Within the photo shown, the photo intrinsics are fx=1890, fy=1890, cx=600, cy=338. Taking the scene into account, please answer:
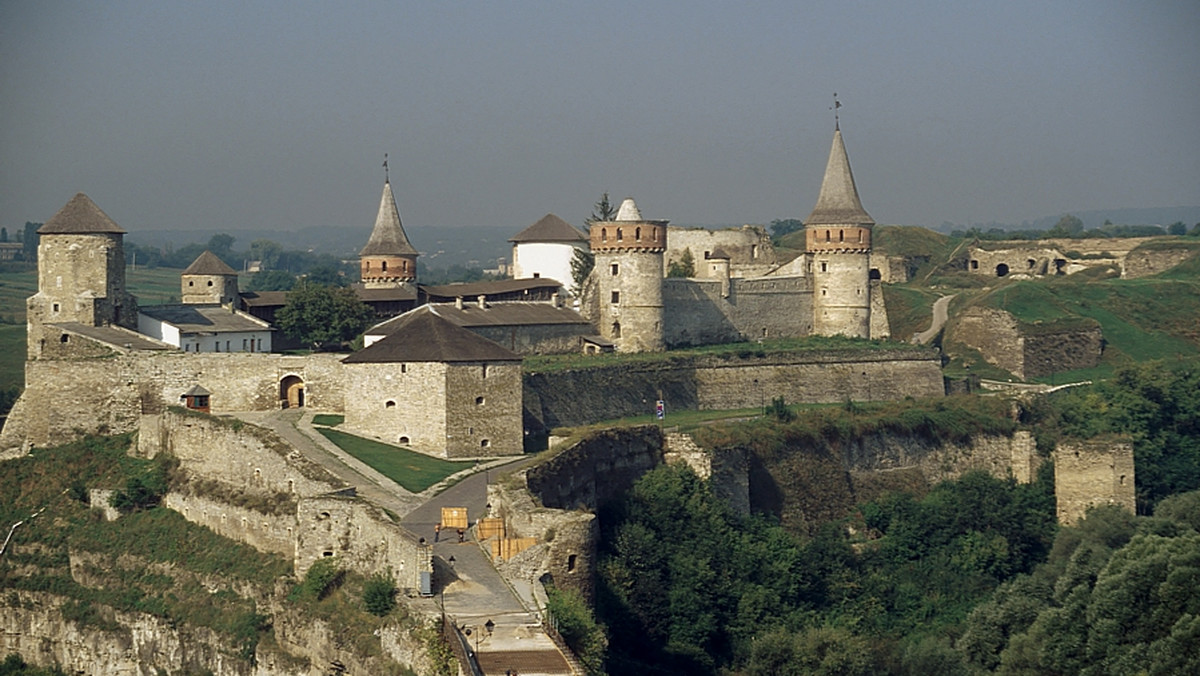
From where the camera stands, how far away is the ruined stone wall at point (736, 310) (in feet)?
206

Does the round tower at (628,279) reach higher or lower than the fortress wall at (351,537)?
higher

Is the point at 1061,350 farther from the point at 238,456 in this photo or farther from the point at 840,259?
the point at 238,456

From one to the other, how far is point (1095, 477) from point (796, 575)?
43.8 ft

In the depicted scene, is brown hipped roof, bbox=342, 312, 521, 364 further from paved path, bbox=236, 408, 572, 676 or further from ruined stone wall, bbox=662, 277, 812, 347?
Result: ruined stone wall, bbox=662, 277, 812, 347

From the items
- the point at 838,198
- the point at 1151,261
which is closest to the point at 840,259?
the point at 838,198

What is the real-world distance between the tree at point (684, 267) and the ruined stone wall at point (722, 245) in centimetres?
19

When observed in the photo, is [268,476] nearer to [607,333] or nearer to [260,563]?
[260,563]

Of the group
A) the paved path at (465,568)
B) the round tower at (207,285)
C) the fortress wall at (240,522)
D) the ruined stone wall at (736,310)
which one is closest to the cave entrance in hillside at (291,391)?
the paved path at (465,568)

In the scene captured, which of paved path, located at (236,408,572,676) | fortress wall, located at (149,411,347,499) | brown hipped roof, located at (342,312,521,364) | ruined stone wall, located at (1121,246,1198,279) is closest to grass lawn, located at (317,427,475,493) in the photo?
paved path, located at (236,408,572,676)

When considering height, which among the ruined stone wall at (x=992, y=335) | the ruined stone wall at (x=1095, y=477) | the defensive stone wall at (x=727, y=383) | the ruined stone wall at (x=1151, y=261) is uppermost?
the ruined stone wall at (x=1151, y=261)

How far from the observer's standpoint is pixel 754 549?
152 feet

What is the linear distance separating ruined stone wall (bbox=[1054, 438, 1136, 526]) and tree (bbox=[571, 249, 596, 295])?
1946cm

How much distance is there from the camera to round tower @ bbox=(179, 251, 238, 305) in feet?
195

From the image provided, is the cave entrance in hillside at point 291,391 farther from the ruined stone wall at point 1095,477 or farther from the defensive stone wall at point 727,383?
the ruined stone wall at point 1095,477
